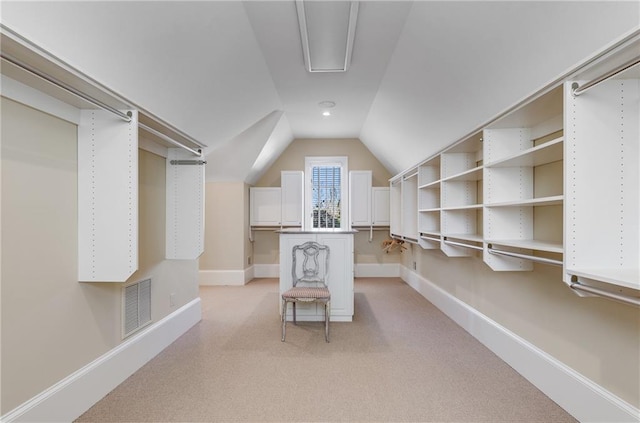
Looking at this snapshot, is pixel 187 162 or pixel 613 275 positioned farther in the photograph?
pixel 187 162

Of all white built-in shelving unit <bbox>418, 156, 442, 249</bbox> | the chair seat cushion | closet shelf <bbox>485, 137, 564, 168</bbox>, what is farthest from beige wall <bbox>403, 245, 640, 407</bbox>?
the chair seat cushion

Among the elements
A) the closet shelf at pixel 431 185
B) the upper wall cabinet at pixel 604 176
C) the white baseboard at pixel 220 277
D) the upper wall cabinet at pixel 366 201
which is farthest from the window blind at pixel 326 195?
the upper wall cabinet at pixel 604 176

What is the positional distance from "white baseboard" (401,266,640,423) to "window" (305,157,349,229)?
11.2 ft

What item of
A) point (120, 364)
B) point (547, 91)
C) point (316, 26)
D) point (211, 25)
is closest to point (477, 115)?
point (547, 91)

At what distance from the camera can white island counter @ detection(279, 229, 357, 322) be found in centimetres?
361

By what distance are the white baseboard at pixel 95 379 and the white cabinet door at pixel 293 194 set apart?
3114mm

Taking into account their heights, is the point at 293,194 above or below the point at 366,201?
above

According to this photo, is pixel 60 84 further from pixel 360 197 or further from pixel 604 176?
pixel 360 197

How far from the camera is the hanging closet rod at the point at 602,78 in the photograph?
122 cm

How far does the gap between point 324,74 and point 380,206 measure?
3.21 m

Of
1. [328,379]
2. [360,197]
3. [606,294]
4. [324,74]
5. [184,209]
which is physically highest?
[324,74]

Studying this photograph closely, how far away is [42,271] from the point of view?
1.73 metres

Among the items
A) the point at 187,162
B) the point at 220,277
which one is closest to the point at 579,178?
the point at 187,162

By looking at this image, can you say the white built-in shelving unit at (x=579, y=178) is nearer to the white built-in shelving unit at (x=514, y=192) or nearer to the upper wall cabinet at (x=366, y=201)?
the white built-in shelving unit at (x=514, y=192)
